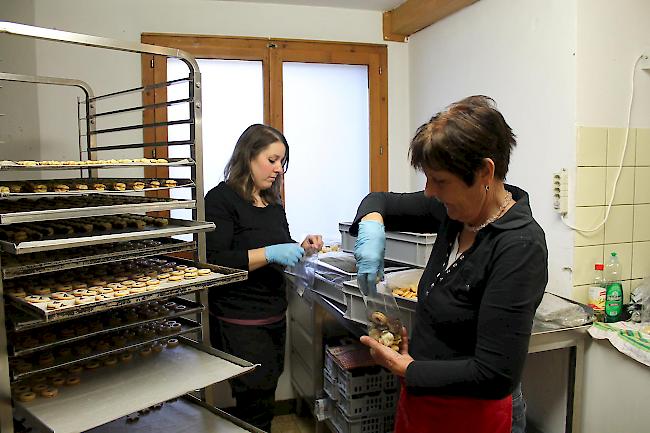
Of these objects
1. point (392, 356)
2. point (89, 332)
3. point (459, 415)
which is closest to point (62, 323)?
point (89, 332)

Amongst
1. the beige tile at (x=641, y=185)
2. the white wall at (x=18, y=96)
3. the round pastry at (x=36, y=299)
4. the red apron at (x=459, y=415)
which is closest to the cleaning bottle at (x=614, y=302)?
the beige tile at (x=641, y=185)

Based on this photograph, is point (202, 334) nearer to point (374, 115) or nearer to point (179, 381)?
point (179, 381)

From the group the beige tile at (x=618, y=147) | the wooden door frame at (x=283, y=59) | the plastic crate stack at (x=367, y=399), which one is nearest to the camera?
the beige tile at (x=618, y=147)

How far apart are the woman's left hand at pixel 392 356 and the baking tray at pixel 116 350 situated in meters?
0.59

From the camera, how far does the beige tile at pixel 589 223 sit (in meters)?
1.97

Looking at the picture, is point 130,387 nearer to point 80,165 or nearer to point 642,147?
point 80,165

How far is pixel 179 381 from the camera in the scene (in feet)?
4.69

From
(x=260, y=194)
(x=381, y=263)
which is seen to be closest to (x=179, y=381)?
(x=381, y=263)

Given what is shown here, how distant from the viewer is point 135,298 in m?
1.30

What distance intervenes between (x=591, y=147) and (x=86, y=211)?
1714 mm

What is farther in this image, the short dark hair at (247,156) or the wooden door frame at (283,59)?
the wooden door frame at (283,59)

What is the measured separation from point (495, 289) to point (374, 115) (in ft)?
7.35

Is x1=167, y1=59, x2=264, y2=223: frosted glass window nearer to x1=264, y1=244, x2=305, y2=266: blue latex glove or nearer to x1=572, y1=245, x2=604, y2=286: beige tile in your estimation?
x1=264, y1=244, x2=305, y2=266: blue latex glove

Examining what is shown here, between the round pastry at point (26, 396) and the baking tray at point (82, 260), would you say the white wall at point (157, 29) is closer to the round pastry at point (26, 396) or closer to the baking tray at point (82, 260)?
the baking tray at point (82, 260)
